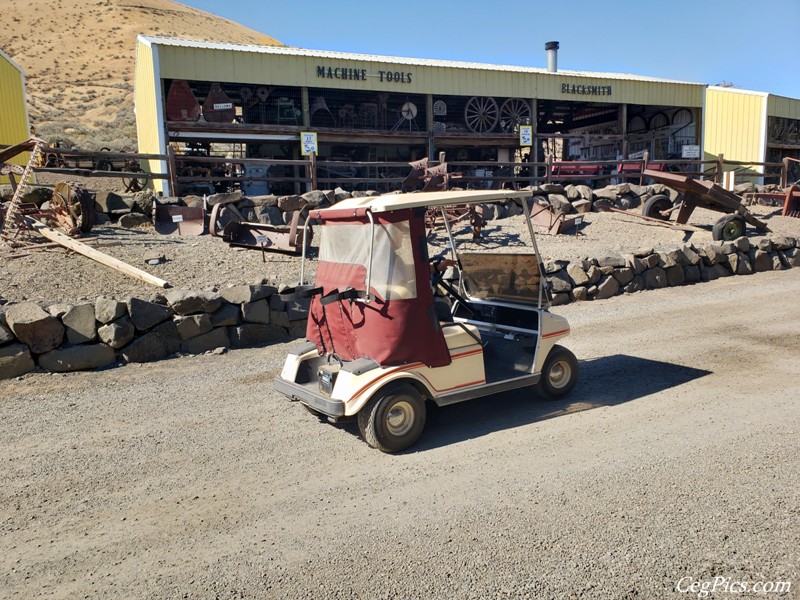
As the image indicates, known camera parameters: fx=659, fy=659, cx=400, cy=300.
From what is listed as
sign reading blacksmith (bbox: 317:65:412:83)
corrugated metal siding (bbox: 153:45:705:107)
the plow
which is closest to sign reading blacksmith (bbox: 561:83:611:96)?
corrugated metal siding (bbox: 153:45:705:107)

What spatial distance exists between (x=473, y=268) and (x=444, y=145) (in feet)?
66.2

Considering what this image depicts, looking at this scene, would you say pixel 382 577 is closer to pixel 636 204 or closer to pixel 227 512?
pixel 227 512

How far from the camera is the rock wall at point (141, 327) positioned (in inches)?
270

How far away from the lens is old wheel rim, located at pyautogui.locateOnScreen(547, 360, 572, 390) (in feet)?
19.3

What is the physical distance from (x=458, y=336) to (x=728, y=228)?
11541 millimetres

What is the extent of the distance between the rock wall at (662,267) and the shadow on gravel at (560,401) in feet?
11.6

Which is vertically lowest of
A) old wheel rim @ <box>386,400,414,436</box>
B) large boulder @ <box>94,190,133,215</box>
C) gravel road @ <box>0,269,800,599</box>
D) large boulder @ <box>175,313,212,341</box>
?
gravel road @ <box>0,269,800,599</box>

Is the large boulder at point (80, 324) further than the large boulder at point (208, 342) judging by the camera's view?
No

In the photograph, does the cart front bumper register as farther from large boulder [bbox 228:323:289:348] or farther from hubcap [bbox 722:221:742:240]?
hubcap [bbox 722:221:742:240]

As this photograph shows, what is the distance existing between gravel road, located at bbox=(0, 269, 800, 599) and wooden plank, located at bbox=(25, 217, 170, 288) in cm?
235

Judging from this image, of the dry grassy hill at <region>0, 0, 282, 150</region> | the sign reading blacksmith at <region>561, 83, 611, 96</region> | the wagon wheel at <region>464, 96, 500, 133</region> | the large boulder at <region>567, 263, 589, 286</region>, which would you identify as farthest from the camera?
the dry grassy hill at <region>0, 0, 282, 150</region>

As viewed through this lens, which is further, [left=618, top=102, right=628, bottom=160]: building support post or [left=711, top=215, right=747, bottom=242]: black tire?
[left=618, top=102, right=628, bottom=160]: building support post

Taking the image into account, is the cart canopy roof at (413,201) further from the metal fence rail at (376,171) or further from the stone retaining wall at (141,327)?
the metal fence rail at (376,171)

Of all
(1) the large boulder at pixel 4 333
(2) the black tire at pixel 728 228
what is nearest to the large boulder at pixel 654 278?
(2) the black tire at pixel 728 228
